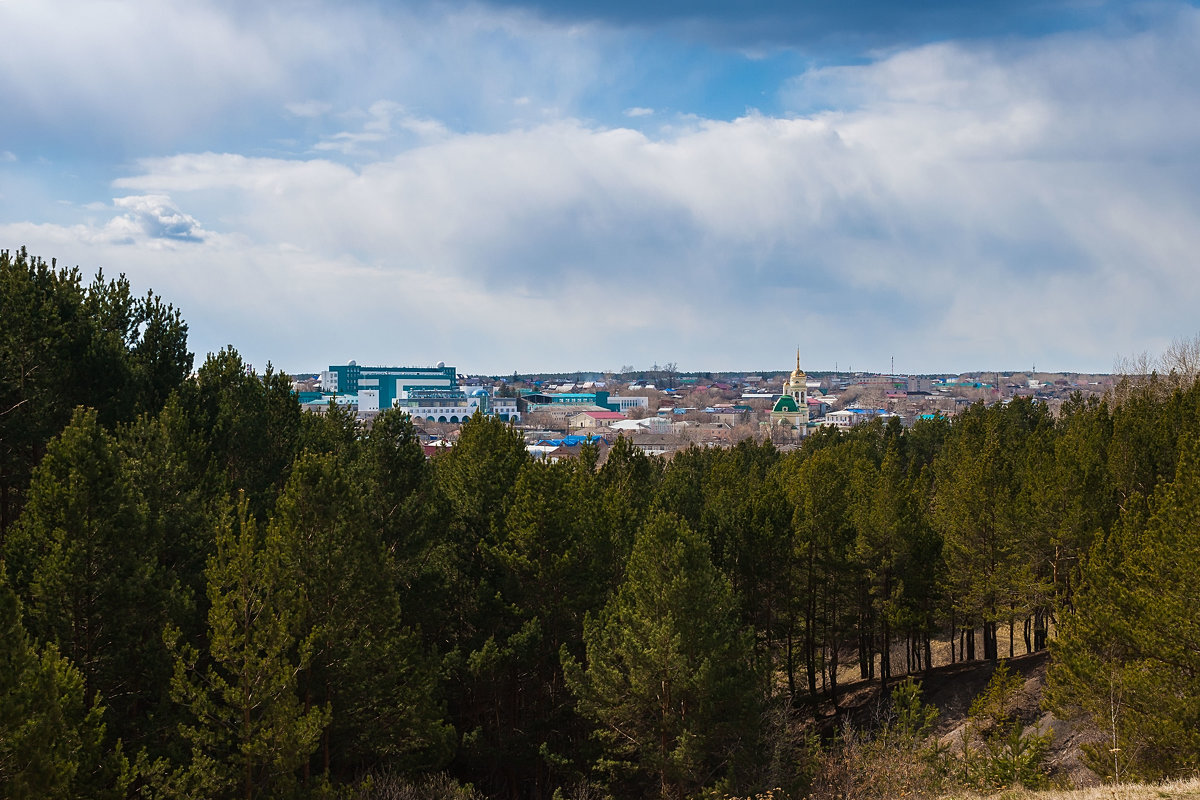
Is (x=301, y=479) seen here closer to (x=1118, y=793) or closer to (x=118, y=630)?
(x=118, y=630)

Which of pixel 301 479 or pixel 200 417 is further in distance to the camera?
pixel 200 417

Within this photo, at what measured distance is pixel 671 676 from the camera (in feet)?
63.4

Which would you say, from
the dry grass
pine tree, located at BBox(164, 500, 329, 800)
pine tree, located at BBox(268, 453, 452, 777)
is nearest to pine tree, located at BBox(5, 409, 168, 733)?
pine tree, located at BBox(164, 500, 329, 800)

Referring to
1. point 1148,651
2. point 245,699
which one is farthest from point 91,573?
point 1148,651

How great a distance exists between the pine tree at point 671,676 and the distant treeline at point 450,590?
8 centimetres

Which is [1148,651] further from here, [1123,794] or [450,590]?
[450,590]

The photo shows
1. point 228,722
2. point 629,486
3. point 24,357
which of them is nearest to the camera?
point 228,722

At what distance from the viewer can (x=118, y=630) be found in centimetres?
1524

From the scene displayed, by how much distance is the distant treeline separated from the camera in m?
14.7

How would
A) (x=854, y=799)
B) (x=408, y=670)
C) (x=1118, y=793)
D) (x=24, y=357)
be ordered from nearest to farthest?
(x=1118, y=793) < (x=408, y=670) < (x=854, y=799) < (x=24, y=357)

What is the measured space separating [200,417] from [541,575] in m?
9.94

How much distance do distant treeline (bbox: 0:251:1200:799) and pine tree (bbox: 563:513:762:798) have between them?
84mm

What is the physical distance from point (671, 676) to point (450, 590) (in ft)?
25.4

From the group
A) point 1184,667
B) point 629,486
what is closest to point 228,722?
point 1184,667
